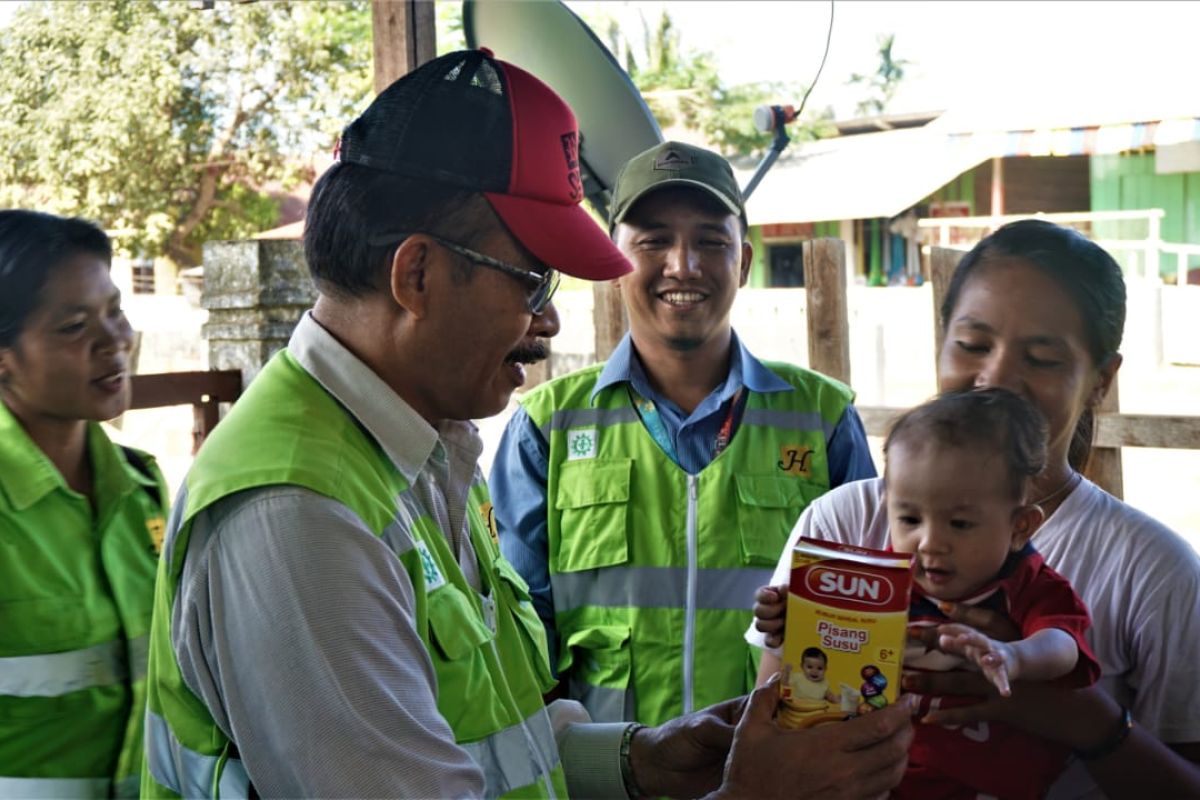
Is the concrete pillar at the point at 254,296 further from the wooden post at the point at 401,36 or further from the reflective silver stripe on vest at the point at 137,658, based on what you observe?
the reflective silver stripe on vest at the point at 137,658

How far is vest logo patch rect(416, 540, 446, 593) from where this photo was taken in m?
1.75

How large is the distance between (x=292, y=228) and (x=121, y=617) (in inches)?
988

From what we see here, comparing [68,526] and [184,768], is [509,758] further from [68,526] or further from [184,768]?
[68,526]

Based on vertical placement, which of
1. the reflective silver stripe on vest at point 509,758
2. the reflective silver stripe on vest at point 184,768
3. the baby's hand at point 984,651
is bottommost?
the reflective silver stripe on vest at point 509,758

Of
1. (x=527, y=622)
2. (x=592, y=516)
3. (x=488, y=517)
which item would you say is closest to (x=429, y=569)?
(x=527, y=622)

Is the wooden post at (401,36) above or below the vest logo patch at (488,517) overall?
above

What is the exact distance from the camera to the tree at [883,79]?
171 ft

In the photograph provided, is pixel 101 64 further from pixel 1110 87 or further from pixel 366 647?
pixel 366 647

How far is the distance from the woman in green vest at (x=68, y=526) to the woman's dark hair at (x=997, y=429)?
1.81m

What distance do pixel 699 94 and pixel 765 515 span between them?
2671 cm

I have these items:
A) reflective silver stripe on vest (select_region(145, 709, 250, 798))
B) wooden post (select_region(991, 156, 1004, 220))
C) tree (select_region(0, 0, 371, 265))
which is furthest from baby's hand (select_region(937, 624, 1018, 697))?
wooden post (select_region(991, 156, 1004, 220))

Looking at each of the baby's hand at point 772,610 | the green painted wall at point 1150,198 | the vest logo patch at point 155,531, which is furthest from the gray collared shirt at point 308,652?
the green painted wall at point 1150,198

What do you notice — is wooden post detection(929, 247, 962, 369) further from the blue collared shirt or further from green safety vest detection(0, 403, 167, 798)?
green safety vest detection(0, 403, 167, 798)

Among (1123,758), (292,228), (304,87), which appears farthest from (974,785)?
(292,228)
